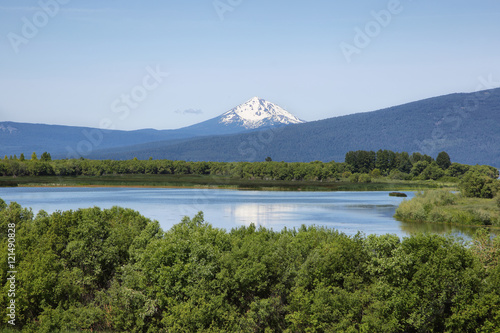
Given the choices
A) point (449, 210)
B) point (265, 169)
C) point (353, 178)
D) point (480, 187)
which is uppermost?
point (265, 169)

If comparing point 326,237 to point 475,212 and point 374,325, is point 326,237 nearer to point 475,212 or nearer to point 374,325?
point 374,325

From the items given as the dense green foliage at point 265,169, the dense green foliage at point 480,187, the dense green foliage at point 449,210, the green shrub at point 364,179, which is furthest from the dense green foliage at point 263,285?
the green shrub at point 364,179

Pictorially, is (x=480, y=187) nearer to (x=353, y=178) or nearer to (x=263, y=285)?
(x=263, y=285)

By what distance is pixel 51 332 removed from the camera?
61.3ft

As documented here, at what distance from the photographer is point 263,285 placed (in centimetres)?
1944

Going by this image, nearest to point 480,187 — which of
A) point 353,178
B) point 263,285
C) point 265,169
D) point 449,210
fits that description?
point 449,210

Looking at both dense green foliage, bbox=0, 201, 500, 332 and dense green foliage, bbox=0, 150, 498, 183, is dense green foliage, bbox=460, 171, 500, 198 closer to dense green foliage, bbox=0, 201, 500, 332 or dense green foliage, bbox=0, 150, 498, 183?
dense green foliage, bbox=0, 201, 500, 332

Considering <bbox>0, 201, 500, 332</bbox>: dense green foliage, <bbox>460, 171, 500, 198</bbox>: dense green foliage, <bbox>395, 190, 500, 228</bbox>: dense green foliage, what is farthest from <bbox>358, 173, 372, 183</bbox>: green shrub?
<bbox>0, 201, 500, 332</bbox>: dense green foliage

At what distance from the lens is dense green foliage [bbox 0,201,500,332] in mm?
17641

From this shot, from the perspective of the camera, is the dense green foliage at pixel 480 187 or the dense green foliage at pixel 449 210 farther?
the dense green foliage at pixel 480 187

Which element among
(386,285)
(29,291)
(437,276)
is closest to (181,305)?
(29,291)

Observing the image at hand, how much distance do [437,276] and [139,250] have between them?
11296 mm

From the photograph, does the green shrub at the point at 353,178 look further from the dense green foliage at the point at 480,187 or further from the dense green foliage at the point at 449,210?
the dense green foliage at the point at 449,210

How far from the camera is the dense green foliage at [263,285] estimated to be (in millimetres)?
17641
